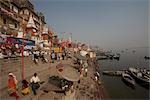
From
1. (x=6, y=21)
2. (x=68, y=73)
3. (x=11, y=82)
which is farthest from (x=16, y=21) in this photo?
(x=11, y=82)

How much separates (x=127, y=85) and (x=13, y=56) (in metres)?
24.4

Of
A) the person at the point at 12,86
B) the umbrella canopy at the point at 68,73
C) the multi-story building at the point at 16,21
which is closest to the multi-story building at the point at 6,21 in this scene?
the multi-story building at the point at 16,21

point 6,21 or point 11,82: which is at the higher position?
point 6,21

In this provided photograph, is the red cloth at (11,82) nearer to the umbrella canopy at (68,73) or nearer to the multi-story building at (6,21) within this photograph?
the umbrella canopy at (68,73)

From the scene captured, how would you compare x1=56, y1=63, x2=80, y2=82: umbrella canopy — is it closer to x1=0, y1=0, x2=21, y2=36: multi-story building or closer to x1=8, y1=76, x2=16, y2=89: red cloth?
x1=8, y1=76, x2=16, y2=89: red cloth

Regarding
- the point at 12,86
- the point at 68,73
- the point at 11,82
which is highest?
the point at 68,73

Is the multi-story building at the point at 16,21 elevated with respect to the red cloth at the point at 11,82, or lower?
elevated

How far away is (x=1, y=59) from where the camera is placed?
17922mm

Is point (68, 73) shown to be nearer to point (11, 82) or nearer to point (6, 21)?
point (11, 82)

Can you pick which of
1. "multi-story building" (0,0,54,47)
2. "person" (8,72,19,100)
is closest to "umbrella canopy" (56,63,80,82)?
"person" (8,72,19,100)

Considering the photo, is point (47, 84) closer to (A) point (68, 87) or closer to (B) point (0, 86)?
(A) point (68, 87)

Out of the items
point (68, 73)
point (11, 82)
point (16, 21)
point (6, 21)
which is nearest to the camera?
point (11, 82)

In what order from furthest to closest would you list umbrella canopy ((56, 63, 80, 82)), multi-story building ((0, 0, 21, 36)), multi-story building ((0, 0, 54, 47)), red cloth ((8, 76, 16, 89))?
multi-story building ((0, 0, 21, 36)), multi-story building ((0, 0, 54, 47)), umbrella canopy ((56, 63, 80, 82)), red cloth ((8, 76, 16, 89))

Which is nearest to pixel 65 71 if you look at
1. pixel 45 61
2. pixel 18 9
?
pixel 45 61
